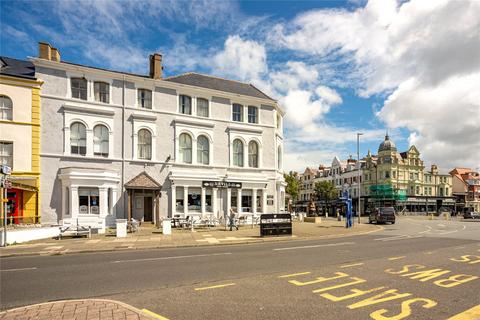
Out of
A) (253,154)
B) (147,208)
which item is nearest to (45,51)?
(147,208)

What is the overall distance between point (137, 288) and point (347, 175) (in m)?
72.1

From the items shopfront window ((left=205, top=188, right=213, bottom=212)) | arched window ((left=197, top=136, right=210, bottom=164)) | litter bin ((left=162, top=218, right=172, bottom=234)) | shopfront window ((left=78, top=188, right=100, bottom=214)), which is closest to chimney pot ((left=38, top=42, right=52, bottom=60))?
shopfront window ((left=78, top=188, right=100, bottom=214))

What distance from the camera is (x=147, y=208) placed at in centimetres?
2670

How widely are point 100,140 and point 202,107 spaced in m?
9.18

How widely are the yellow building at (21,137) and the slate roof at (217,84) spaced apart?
1068 centimetres

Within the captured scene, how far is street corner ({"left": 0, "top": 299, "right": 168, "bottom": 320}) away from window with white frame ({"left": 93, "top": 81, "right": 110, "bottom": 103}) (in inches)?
861

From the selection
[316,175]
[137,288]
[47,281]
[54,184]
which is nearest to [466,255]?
[137,288]

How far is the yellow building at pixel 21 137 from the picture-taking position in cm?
2222

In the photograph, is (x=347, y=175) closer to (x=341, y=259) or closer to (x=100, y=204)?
(x=100, y=204)

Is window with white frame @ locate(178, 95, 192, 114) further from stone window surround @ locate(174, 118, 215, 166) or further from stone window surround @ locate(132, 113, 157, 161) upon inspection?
stone window surround @ locate(132, 113, 157, 161)

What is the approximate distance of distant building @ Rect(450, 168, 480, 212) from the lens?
77562 millimetres

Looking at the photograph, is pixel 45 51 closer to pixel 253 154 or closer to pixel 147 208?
pixel 147 208

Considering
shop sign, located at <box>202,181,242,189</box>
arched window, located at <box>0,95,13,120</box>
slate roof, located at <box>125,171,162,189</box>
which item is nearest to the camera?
arched window, located at <box>0,95,13,120</box>

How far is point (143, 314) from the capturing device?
5770mm
